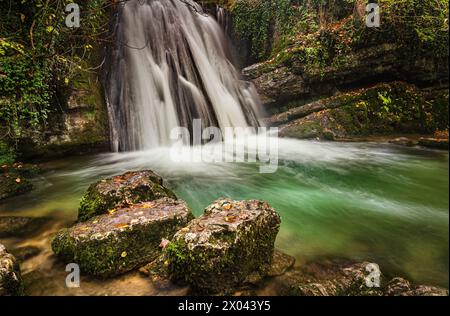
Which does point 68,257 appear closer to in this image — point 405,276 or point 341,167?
point 405,276

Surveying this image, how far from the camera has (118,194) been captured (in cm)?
394

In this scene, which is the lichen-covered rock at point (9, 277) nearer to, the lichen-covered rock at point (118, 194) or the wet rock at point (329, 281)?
the lichen-covered rock at point (118, 194)

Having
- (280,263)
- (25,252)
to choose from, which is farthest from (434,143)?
(25,252)

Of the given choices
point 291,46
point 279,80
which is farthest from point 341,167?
point 291,46

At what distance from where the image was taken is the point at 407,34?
845 cm

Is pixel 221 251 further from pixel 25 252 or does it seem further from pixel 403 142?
pixel 403 142

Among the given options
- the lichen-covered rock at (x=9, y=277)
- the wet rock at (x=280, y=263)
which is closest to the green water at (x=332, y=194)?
the wet rock at (x=280, y=263)

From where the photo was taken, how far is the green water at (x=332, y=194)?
3670 millimetres

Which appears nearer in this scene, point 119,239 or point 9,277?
point 9,277

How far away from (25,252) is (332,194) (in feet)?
15.4

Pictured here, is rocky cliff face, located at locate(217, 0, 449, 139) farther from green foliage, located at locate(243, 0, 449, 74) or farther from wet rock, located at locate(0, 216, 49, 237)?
wet rock, located at locate(0, 216, 49, 237)

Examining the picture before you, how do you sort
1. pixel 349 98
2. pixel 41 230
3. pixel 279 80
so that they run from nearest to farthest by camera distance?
pixel 41 230, pixel 349 98, pixel 279 80

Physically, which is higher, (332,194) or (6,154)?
(6,154)
